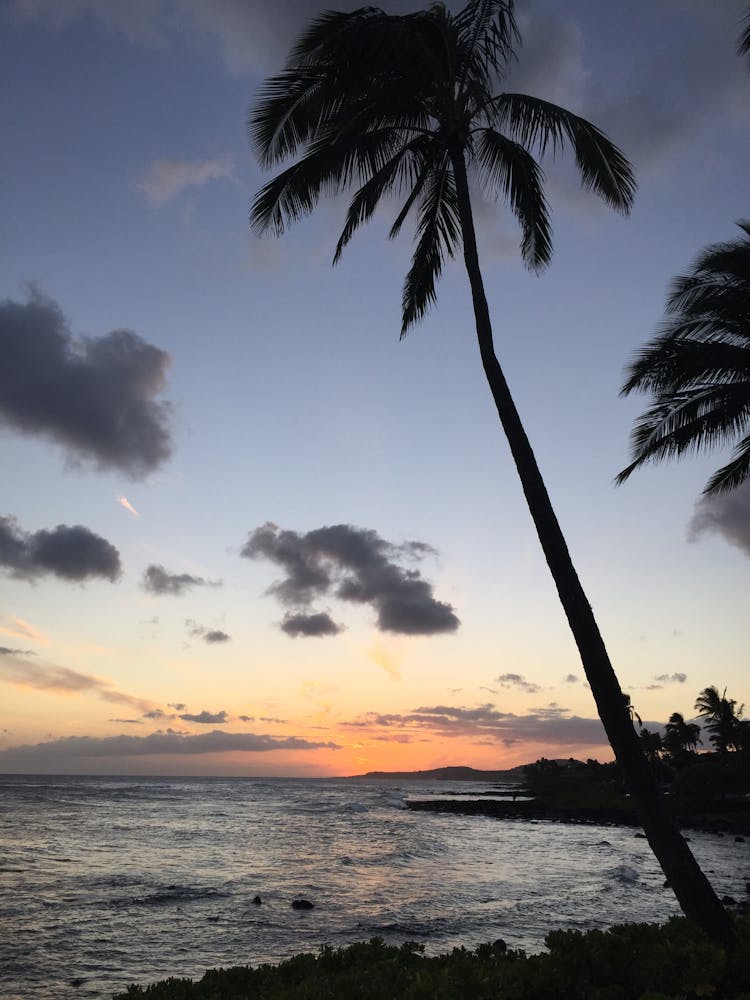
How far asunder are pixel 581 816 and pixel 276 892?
4676cm

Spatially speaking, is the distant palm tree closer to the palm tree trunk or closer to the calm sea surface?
the calm sea surface

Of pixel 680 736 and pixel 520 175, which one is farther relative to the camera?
pixel 680 736

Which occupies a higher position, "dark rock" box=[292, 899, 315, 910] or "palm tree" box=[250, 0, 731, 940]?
"palm tree" box=[250, 0, 731, 940]

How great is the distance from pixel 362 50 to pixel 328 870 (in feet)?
99.4

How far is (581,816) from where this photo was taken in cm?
6131

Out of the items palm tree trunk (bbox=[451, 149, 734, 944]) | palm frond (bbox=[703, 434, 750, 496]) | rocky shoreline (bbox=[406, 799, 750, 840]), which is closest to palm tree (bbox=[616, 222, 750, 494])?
palm frond (bbox=[703, 434, 750, 496])

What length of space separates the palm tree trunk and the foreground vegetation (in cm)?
44

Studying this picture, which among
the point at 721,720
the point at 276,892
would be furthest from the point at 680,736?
the point at 276,892

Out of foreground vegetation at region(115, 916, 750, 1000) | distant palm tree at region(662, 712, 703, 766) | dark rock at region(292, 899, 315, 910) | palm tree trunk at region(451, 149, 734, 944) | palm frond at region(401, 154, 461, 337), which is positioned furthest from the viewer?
distant palm tree at region(662, 712, 703, 766)

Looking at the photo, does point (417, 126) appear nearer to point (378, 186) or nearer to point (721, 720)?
point (378, 186)

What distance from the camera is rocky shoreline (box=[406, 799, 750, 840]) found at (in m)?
43.9

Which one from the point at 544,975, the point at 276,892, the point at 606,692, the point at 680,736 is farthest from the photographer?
the point at 680,736

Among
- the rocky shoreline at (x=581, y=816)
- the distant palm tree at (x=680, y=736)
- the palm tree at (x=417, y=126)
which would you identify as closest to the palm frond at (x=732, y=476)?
the palm tree at (x=417, y=126)

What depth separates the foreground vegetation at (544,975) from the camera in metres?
7.09
